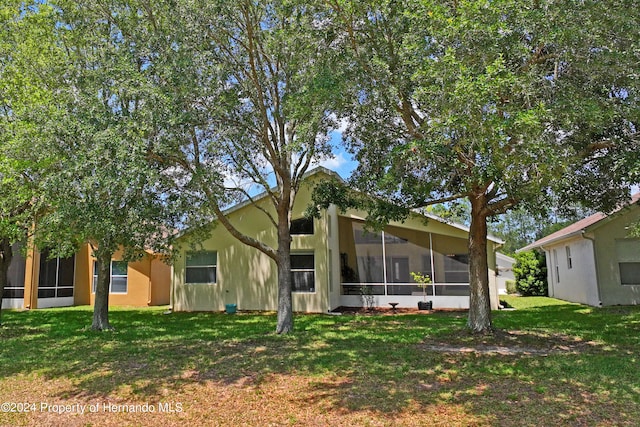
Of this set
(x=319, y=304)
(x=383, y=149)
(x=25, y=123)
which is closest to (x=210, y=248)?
(x=319, y=304)

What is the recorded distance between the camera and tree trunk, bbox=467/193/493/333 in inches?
428

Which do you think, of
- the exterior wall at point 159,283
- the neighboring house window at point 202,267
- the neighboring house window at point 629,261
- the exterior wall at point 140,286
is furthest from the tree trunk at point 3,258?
the neighboring house window at point 629,261

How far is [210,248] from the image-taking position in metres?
18.9

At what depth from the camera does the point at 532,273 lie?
26438mm

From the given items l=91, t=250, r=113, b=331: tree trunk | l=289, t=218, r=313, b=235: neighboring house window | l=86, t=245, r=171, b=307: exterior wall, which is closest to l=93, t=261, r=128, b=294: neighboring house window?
l=86, t=245, r=171, b=307: exterior wall

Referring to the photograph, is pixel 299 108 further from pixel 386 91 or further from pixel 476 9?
pixel 476 9

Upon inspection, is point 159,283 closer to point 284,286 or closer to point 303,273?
point 303,273

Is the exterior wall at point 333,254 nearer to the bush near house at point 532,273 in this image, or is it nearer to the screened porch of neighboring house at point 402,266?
the screened porch of neighboring house at point 402,266

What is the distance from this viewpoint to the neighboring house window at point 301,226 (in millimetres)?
17844

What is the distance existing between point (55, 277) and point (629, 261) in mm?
25407

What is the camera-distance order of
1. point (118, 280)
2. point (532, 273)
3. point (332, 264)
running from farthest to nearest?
point (532, 273) → point (118, 280) → point (332, 264)

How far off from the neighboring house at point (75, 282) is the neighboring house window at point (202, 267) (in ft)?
9.15

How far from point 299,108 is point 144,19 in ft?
15.7

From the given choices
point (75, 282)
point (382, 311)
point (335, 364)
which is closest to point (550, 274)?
point (382, 311)
